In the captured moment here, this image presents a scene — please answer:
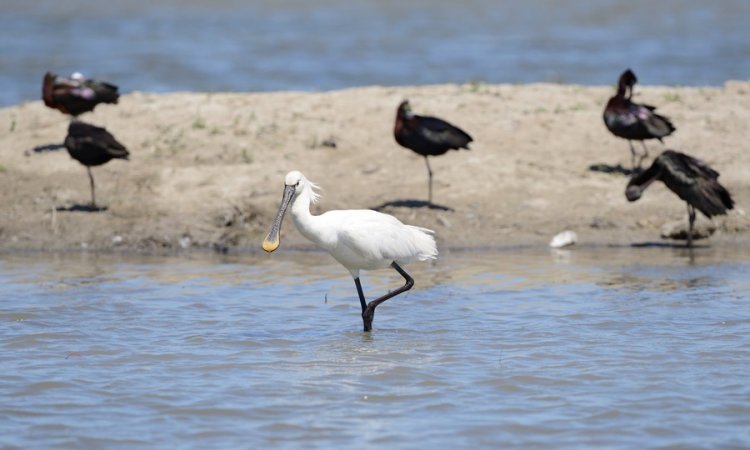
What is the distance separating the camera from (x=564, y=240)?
1265cm

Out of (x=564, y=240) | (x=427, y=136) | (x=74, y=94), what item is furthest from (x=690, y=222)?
(x=74, y=94)

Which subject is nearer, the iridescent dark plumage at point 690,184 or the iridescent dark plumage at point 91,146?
the iridescent dark plumage at point 690,184

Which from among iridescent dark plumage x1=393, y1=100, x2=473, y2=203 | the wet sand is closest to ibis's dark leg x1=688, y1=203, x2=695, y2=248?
the wet sand

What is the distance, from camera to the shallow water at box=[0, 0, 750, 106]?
24406 millimetres

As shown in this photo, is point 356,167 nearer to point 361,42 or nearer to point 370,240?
point 370,240

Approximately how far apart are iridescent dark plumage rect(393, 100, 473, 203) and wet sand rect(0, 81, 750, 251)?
63 centimetres

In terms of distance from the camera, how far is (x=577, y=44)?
97.1ft

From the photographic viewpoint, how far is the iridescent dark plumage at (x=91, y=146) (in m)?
13.0

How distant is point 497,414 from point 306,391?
117 cm

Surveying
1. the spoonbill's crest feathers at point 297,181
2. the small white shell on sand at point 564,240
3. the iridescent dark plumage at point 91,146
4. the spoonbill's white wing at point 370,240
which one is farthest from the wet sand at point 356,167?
the spoonbill's crest feathers at point 297,181

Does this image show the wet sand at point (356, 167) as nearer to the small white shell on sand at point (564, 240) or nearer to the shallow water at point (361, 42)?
the small white shell on sand at point (564, 240)

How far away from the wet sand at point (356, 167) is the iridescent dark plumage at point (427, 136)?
0.63 metres

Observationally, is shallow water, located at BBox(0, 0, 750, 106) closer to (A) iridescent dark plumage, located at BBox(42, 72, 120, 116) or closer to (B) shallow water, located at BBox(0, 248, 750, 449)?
(A) iridescent dark plumage, located at BBox(42, 72, 120, 116)

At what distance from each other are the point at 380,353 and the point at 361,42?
22027mm
